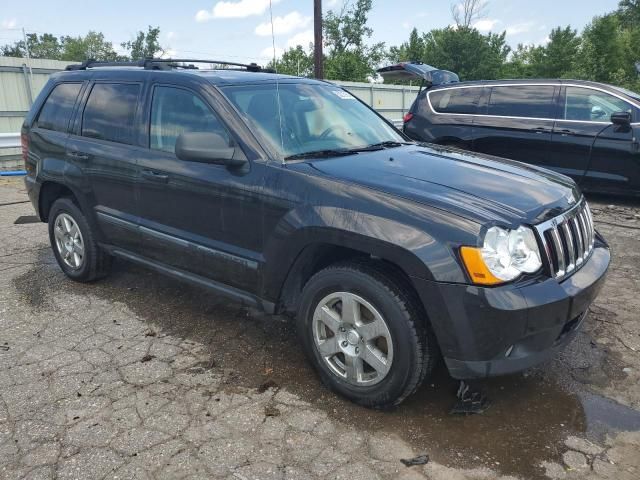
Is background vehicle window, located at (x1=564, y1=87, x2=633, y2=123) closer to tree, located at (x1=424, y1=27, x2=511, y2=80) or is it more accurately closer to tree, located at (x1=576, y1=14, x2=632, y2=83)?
tree, located at (x1=576, y1=14, x2=632, y2=83)

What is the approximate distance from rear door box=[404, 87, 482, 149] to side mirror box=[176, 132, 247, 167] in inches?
220

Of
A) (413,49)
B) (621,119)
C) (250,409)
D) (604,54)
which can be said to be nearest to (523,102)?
(621,119)

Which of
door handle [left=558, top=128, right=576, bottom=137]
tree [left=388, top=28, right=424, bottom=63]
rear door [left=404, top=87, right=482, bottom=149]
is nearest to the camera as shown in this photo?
door handle [left=558, top=128, right=576, bottom=137]

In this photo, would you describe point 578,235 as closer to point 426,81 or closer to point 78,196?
point 78,196

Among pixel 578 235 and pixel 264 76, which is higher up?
pixel 264 76

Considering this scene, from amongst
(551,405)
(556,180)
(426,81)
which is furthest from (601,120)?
(551,405)

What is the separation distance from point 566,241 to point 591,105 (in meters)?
5.39

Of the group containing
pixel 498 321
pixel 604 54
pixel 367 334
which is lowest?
pixel 367 334

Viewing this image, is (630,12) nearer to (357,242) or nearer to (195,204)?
(195,204)

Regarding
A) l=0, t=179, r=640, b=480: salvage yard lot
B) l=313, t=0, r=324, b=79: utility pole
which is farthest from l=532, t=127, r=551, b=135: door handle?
l=313, t=0, r=324, b=79: utility pole

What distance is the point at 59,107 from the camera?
4578 mm

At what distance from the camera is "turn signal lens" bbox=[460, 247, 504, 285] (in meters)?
2.39

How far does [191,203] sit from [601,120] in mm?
6010

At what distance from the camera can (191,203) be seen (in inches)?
136
